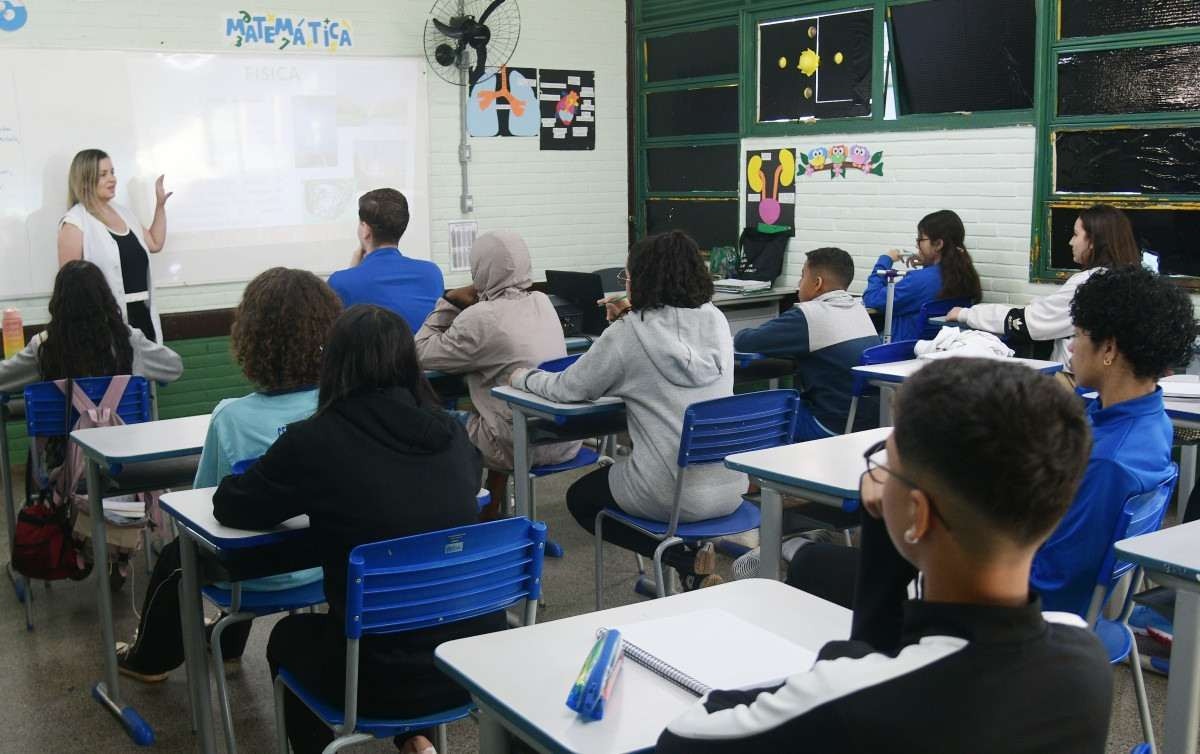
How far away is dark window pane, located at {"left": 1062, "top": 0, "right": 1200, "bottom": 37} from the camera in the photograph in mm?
5035

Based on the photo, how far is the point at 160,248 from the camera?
6059 mm

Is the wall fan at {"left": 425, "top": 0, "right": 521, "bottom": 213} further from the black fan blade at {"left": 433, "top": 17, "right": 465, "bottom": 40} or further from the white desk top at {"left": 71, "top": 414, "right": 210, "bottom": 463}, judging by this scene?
the white desk top at {"left": 71, "top": 414, "right": 210, "bottom": 463}

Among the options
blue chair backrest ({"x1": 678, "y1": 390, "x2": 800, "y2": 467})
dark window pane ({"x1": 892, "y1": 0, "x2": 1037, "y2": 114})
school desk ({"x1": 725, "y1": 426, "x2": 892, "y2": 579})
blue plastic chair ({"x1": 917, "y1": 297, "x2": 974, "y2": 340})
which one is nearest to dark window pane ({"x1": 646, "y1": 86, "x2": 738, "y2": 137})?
dark window pane ({"x1": 892, "y1": 0, "x2": 1037, "y2": 114})

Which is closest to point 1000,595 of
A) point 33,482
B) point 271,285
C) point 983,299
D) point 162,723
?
point 271,285

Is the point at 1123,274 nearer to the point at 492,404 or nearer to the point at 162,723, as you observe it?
the point at 492,404

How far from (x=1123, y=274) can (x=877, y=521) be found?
4.77 ft

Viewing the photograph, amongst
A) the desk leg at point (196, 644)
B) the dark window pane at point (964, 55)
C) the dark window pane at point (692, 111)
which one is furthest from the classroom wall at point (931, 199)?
the desk leg at point (196, 644)

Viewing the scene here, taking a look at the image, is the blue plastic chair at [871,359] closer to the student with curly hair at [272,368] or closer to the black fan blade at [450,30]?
the student with curly hair at [272,368]

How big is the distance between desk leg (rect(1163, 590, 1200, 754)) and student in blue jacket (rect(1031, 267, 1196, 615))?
0.72ft

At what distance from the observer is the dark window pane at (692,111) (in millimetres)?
7246

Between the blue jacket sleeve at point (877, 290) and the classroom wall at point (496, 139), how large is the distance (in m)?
2.32

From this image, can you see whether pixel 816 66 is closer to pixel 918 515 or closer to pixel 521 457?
pixel 521 457

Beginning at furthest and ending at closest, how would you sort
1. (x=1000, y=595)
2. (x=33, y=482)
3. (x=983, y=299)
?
(x=983, y=299), (x=33, y=482), (x=1000, y=595)

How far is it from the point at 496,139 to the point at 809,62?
6.32 feet
